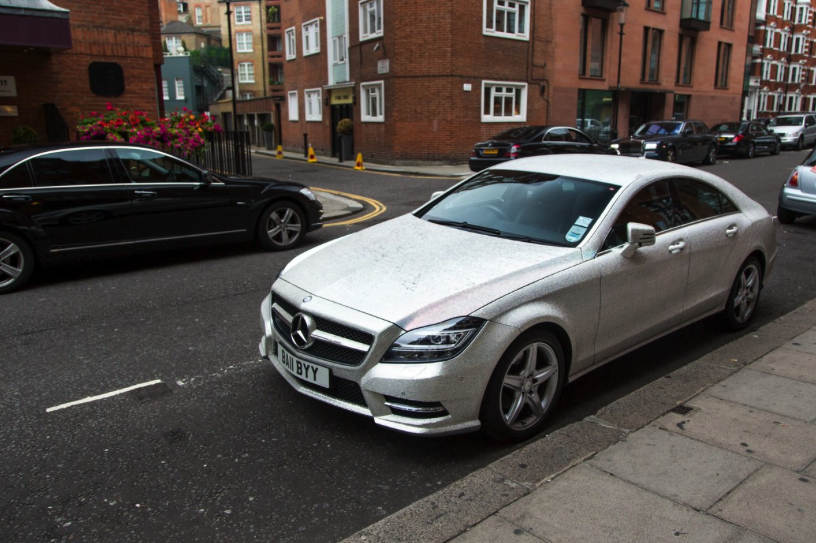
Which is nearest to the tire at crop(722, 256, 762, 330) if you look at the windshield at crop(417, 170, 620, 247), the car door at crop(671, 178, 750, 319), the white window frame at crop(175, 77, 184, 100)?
the car door at crop(671, 178, 750, 319)

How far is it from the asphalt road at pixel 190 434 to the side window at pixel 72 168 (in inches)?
55.4

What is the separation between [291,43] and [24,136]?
23.3 meters

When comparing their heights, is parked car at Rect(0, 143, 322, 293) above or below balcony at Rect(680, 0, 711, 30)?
below

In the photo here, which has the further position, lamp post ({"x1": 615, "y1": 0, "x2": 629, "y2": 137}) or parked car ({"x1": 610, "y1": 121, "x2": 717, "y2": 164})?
lamp post ({"x1": 615, "y1": 0, "x2": 629, "y2": 137})

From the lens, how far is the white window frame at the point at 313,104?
30.8 metres

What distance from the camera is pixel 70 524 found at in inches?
112

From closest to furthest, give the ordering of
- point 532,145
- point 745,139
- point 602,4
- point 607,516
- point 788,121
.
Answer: point 607,516, point 532,145, point 745,139, point 602,4, point 788,121

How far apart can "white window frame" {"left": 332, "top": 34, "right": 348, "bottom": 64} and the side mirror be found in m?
25.5

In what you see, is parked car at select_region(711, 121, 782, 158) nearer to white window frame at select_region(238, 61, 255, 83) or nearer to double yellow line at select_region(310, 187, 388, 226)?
double yellow line at select_region(310, 187, 388, 226)

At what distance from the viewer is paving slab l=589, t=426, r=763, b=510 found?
290 centimetres

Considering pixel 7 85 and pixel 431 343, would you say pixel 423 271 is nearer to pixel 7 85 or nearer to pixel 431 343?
pixel 431 343

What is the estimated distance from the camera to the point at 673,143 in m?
21.8

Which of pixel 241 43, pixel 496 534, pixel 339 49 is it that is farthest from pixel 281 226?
pixel 241 43

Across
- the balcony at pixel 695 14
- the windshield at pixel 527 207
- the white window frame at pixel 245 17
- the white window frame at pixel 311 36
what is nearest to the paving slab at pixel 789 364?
the windshield at pixel 527 207
